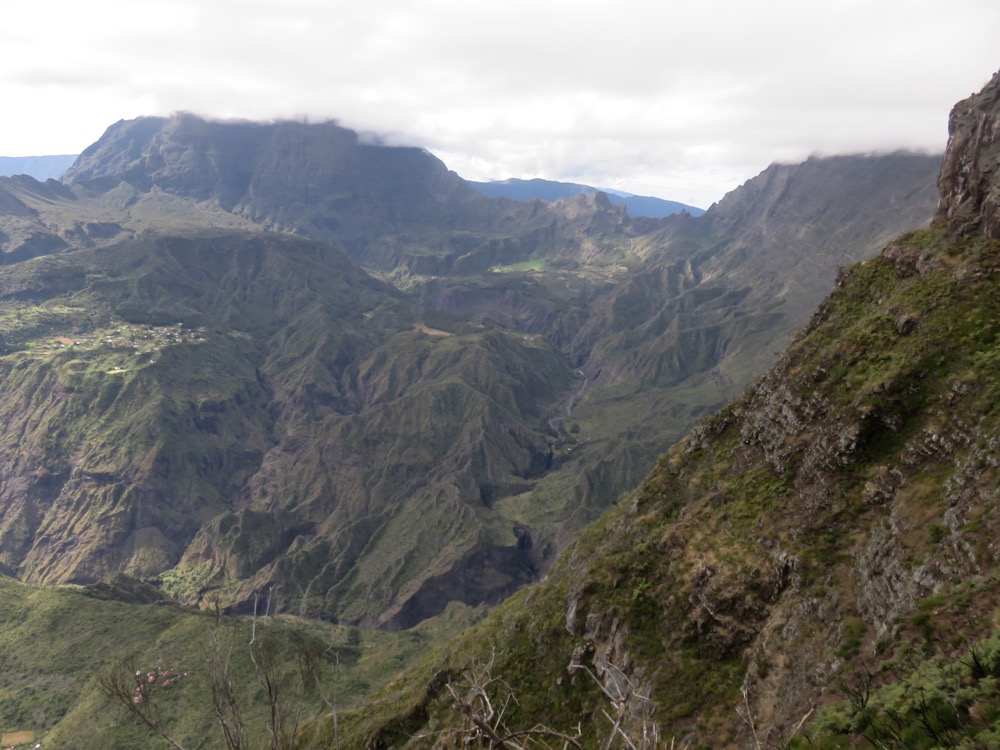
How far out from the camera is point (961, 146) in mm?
42969

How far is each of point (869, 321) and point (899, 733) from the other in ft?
107

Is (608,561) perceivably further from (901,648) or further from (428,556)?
(428,556)

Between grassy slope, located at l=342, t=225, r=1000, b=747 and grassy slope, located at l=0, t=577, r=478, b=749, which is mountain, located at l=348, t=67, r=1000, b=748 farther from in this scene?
grassy slope, located at l=0, t=577, r=478, b=749

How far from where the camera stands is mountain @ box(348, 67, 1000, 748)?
22.0 meters

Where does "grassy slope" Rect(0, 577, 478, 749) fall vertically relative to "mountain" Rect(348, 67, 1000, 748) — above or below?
below

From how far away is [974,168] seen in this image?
1580 inches

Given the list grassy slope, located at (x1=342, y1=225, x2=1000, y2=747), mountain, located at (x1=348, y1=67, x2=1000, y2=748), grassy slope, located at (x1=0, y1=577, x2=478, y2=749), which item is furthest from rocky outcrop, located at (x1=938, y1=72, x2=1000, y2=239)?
grassy slope, located at (x1=0, y1=577, x2=478, y2=749)

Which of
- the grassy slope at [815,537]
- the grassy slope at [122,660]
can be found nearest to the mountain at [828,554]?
the grassy slope at [815,537]

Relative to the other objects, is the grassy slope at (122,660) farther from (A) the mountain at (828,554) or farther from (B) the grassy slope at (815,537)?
(B) the grassy slope at (815,537)

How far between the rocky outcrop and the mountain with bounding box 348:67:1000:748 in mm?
154

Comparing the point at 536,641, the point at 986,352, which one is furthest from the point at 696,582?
the point at 986,352

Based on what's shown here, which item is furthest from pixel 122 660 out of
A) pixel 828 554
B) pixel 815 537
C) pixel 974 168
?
pixel 974 168

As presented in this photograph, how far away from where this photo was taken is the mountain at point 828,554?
2197cm

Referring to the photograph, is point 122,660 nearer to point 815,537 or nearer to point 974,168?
point 815,537
